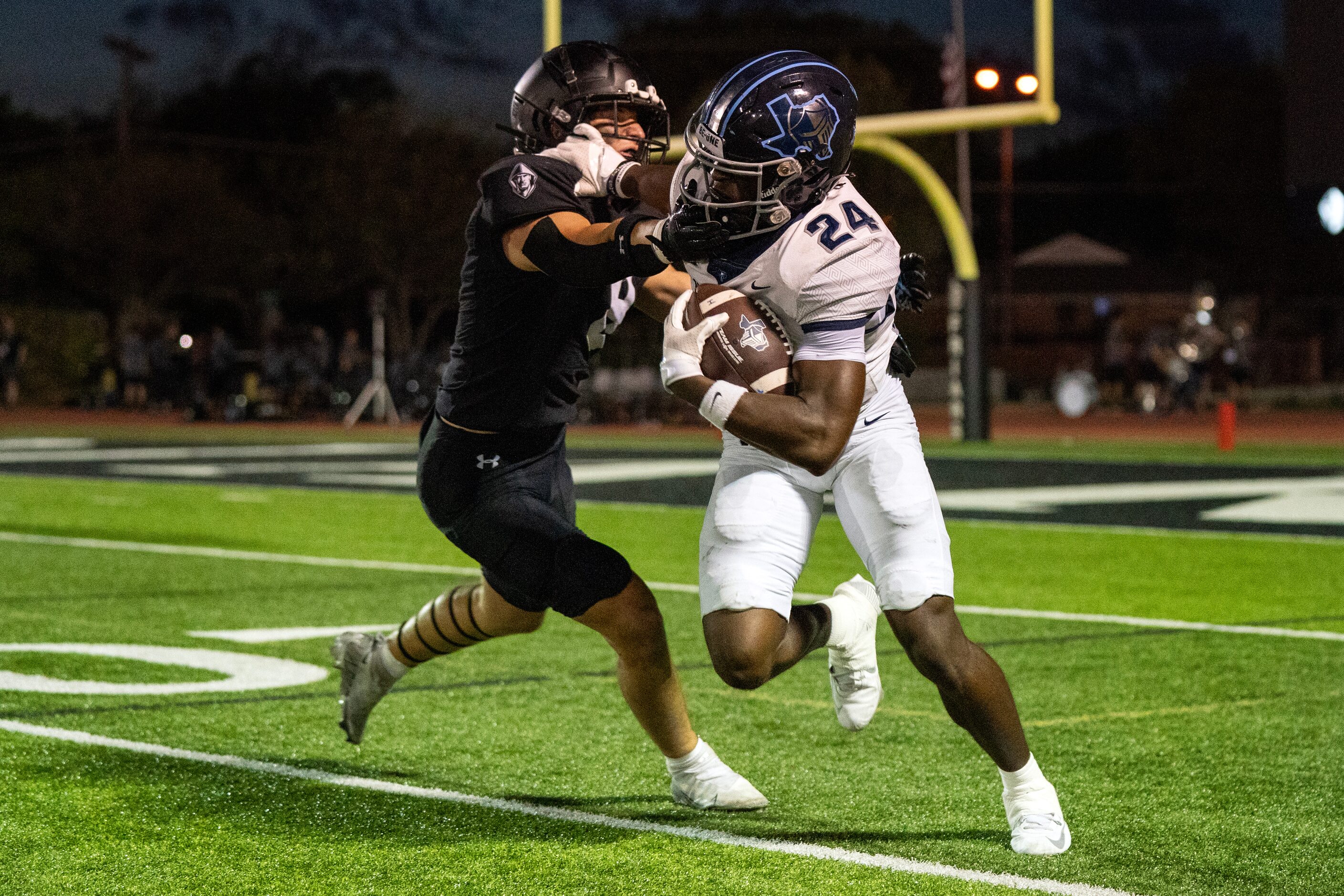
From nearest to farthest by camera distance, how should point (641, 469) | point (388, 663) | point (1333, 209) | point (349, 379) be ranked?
1. point (388, 663)
2. point (641, 469)
3. point (1333, 209)
4. point (349, 379)

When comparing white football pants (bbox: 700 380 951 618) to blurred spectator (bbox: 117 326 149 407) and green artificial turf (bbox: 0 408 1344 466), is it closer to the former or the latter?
green artificial turf (bbox: 0 408 1344 466)

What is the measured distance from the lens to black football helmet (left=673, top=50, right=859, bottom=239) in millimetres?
3883

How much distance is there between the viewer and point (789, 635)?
13.9ft

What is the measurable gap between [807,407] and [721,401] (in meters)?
0.20

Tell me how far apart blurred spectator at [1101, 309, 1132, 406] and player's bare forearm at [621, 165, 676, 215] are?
25271mm

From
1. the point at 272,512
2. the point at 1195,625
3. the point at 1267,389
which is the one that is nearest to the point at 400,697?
the point at 1195,625

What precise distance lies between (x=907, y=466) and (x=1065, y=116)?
64228 mm

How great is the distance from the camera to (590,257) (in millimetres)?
3994

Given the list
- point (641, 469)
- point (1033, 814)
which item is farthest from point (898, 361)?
point (641, 469)

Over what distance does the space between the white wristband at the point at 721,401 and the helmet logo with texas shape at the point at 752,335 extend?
0.41 feet

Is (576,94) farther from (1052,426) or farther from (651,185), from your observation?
(1052,426)

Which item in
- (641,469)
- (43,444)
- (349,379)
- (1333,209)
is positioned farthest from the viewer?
(349,379)

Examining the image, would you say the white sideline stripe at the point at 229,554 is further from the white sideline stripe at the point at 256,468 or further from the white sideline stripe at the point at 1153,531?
the white sideline stripe at the point at 256,468

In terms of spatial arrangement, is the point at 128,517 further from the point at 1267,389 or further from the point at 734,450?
the point at 1267,389
